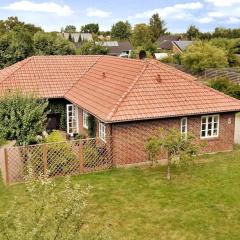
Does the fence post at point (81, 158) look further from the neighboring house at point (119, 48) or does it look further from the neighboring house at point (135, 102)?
the neighboring house at point (119, 48)

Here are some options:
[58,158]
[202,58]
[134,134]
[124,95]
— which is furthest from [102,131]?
[202,58]

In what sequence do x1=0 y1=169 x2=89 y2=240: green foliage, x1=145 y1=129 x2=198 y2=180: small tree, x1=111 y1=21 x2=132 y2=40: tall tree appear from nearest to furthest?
x1=0 y1=169 x2=89 y2=240: green foliage
x1=145 y1=129 x2=198 y2=180: small tree
x1=111 y1=21 x2=132 y2=40: tall tree

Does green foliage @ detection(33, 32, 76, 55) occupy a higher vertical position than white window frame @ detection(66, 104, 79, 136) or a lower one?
higher

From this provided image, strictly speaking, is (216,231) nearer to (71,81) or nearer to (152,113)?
(152,113)

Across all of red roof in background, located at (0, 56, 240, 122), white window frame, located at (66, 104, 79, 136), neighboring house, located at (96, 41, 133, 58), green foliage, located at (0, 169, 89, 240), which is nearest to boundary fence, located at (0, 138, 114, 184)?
red roof in background, located at (0, 56, 240, 122)

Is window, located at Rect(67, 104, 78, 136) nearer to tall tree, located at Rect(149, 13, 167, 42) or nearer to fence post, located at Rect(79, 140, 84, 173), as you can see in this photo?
fence post, located at Rect(79, 140, 84, 173)

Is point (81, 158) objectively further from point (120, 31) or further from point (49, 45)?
point (120, 31)

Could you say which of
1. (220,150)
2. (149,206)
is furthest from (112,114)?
(220,150)

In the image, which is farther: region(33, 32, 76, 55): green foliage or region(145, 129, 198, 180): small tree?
region(33, 32, 76, 55): green foliage
